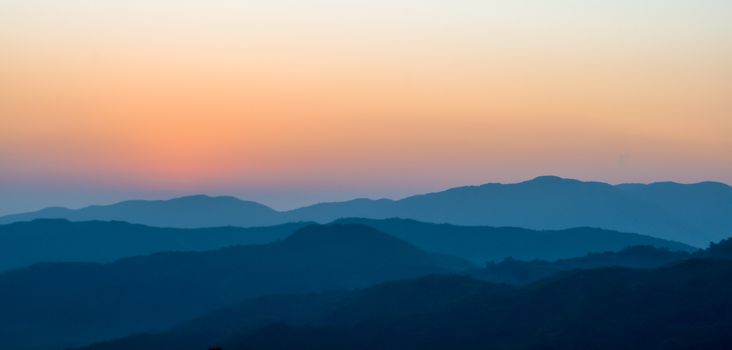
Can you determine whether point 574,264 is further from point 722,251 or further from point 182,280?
point 182,280

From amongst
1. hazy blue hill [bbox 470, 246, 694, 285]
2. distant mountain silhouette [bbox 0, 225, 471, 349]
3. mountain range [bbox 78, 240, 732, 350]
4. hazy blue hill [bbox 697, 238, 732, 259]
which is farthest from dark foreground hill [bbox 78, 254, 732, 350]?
distant mountain silhouette [bbox 0, 225, 471, 349]

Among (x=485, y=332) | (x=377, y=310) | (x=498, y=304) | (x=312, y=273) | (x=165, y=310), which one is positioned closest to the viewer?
(x=485, y=332)

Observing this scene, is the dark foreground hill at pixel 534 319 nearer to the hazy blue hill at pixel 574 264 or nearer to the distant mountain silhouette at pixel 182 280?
the hazy blue hill at pixel 574 264

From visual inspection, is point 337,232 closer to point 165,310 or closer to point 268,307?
point 165,310

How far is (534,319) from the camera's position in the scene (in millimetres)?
98438

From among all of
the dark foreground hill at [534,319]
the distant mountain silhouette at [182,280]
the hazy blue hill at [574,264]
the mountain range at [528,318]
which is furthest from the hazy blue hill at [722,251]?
the distant mountain silhouette at [182,280]

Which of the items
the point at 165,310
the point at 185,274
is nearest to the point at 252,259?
the point at 185,274

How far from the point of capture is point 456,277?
12488 cm

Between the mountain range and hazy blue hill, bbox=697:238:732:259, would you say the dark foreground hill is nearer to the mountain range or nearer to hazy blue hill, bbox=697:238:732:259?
the mountain range

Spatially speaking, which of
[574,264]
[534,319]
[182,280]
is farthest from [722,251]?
[182,280]

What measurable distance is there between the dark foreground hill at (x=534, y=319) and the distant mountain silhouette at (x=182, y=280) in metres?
39.8

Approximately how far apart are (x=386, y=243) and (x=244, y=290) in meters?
31.6

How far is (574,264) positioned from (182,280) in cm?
7135

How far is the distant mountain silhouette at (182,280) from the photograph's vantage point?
153 m
